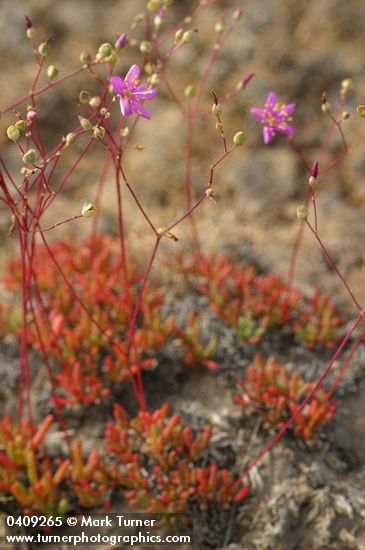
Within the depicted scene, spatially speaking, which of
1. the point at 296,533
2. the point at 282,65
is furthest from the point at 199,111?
the point at 296,533

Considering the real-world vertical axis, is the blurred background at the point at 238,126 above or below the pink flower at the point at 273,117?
above

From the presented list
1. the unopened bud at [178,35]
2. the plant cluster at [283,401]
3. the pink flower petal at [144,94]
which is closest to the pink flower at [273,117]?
the unopened bud at [178,35]

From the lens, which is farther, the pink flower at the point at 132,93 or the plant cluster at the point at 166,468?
the plant cluster at the point at 166,468

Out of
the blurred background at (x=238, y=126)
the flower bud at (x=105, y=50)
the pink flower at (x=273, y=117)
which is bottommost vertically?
the flower bud at (x=105, y=50)

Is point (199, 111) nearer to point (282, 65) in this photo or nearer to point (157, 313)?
point (282, 65)

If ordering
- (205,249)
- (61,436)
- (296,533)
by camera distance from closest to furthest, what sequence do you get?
(296,533) → (61,436) → (205,249)

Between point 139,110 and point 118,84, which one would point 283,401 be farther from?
point 118,84

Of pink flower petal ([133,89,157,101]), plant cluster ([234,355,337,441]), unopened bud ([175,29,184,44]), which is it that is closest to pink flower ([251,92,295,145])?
unopened bud ([175,29,184,44])

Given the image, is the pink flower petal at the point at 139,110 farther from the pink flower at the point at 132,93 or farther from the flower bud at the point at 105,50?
the flower bud at the point at 105,50

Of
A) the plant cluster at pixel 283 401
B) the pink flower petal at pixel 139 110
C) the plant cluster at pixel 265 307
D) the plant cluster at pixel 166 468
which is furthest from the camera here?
the plant cluster at pixel 265 307
